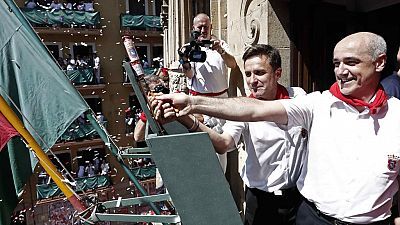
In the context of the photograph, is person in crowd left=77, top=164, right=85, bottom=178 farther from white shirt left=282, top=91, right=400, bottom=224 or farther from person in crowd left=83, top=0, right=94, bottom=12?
white shirt left=282, top=91, right=400, bottom=224

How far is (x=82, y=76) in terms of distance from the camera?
55.5 ft

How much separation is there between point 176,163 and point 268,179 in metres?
1.09

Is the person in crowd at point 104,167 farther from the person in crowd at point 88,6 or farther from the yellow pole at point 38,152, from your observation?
the yellow pole at point 38,152

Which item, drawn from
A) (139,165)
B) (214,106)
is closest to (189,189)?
(214,106)

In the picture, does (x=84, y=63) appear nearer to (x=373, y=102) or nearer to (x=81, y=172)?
(x=81, y=172)

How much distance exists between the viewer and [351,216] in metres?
1.74

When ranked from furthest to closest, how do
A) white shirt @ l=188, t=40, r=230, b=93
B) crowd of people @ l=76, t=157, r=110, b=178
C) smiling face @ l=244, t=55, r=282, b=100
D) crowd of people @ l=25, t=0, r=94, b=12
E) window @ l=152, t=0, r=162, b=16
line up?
window @ l=152, t=0, r=162, b=16 → crowd of people @ l=76, t=157, r=110, b=178 → crowd of people @ l=25, t=0, r=94, b=12 → white shirt @ l=188, t=40, r=230, b=93 → smiling face @ l=244, t=55, r=282, b=100

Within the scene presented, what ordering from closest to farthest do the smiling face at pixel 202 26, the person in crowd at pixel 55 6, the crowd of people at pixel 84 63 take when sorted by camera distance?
the smiling face at pixel 202 26 → the person in crowd at pixel 55 6 → the crowd of people at pixel 84 63

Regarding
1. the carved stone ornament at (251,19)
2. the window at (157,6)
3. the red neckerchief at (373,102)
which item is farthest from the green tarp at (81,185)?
the red neckerchief at (373,102)

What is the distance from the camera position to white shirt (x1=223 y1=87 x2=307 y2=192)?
87.7 inches

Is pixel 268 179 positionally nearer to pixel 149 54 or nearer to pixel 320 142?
pixel 320 142

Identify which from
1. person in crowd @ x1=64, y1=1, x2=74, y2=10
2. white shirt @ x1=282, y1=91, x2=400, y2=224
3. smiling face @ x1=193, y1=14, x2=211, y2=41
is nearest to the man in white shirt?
white shirt @ x1=282, y1=91, x2=400, y2=224

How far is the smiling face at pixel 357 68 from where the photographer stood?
167 cm

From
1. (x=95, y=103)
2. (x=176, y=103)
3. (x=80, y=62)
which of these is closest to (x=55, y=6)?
(x=80, y=62)
